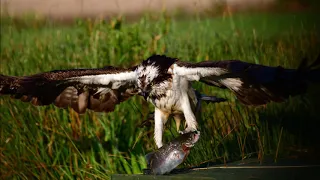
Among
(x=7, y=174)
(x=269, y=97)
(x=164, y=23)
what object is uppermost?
(x=164, y=23)

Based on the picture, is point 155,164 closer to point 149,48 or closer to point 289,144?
point 289,144

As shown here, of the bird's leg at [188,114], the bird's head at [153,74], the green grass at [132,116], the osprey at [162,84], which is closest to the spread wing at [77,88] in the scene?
the osprey at [162,84]

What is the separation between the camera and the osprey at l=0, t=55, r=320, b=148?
7539mm

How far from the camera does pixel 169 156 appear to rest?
754cm

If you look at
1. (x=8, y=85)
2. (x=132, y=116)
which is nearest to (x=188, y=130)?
(x=132, y=116)

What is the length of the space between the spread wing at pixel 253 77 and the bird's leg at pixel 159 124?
16.6 inches

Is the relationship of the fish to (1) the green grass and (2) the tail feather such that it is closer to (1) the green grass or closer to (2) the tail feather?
(1) the green grass

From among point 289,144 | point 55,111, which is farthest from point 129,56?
point 289,144

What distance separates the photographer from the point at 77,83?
8.82 metres

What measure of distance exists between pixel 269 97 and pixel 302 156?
2.26ft

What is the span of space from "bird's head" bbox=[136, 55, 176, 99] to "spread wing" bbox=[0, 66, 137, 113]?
0.71 feet

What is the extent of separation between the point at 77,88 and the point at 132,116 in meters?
0.72

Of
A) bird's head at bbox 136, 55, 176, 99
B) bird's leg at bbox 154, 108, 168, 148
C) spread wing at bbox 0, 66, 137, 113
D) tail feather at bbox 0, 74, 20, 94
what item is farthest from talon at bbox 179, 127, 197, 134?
tail feather at bbox 0, 74, 20, 94

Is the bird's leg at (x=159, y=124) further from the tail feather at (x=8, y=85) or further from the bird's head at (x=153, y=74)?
the tail feather at (x=8, y=85)
